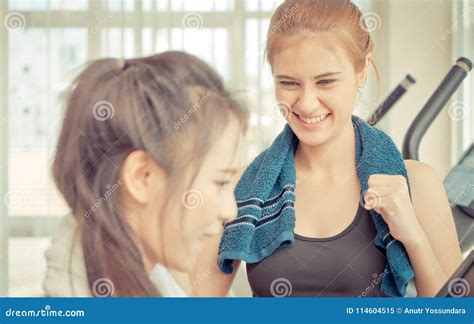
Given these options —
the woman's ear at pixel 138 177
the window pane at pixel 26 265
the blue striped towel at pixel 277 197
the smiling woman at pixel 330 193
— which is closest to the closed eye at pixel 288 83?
the smiling woman at pixel 330 193

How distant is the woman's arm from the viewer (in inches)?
62.5

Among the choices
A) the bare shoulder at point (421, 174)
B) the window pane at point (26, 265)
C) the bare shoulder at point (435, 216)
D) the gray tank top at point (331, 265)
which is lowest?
the window pane at point (26, 265)

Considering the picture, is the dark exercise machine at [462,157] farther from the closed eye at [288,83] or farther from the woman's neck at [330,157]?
the closed eye at [288,83]

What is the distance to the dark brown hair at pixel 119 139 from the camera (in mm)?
1300

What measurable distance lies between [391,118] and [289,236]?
374mm

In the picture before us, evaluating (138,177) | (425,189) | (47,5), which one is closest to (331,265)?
(425,189)

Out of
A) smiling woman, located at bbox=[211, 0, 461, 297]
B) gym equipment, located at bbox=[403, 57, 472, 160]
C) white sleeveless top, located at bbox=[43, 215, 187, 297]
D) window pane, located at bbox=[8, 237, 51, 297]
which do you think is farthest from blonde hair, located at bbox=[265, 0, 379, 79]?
window pane, located at bbox=[8, 237, 51, 297]

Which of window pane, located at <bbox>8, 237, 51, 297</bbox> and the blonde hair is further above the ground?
the blonde hair

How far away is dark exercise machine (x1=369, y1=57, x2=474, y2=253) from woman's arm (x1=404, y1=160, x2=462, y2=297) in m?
0.05

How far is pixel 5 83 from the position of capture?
5.82 ft

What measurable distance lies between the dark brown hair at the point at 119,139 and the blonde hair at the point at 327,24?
286 millimetres

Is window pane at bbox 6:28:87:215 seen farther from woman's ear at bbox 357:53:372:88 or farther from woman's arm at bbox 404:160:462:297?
woman's arm at bbox 404:160:462:297

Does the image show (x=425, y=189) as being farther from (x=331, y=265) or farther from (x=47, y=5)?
(x=47, y=5)

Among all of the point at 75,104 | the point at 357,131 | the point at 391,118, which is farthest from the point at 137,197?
the point at 391,118
